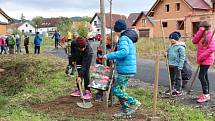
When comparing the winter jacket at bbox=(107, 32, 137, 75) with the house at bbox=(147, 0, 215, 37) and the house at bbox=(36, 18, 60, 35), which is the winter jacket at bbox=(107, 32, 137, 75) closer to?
the house at bbox=(147, 0, 215, 37)

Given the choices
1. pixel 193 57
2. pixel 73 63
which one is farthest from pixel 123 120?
pixel 193 57

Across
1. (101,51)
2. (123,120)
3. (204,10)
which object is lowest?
(123,120)

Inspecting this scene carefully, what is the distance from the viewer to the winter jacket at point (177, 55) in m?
9.55

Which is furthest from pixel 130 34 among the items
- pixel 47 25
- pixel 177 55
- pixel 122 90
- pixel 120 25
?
pixel 47 25

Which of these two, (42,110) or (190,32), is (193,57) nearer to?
(42,110)

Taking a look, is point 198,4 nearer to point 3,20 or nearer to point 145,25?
point 145,25

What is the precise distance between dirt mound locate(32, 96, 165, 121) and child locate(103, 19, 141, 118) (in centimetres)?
26

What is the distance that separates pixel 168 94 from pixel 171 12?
46.5 m

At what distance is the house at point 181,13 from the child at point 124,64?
4111 cm

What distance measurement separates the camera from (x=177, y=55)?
9.65 m

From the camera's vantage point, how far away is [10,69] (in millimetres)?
15078

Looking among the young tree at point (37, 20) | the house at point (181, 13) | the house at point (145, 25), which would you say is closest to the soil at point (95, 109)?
the house at point (181, 13)

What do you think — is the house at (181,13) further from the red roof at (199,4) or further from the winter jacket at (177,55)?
the winter jacket at (177,55)

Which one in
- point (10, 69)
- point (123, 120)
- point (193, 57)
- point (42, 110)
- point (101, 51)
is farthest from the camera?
point (193, 57)
